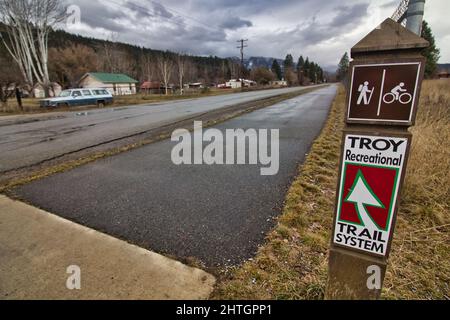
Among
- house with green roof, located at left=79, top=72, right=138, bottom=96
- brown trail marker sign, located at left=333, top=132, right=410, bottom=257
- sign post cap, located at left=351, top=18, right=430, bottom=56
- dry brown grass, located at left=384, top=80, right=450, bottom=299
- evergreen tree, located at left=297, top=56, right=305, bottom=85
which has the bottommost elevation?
dry brown grass, located at left=384, top=80, right=450, bottom=299

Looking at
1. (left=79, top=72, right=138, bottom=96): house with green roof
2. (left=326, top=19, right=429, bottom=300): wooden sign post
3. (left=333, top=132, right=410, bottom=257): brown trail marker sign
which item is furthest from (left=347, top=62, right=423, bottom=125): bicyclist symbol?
(left=79, top=72, right=138, bottom=96): house with green roof

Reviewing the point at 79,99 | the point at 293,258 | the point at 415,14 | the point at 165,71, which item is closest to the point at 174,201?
the point at 293,258

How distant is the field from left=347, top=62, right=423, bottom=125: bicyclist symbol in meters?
1.45

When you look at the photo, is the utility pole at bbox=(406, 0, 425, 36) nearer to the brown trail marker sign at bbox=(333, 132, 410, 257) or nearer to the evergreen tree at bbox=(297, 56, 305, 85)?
the brown trail marker sign at bbox=(333, 132, 410, 257)

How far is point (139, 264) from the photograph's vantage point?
2338mm

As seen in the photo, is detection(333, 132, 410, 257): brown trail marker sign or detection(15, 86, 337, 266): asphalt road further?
detection(15, 86, 337, 266): asphalt road

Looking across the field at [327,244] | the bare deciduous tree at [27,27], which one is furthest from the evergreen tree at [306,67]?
the field at [327,244]

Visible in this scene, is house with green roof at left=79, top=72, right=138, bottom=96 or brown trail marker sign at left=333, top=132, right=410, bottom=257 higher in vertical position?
house with green roof at left=79, top=72, right=138, bottom=96

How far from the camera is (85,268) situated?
2285 millimetres

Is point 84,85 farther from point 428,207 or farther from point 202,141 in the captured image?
point 428,207

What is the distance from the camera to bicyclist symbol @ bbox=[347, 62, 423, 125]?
1.30 metres

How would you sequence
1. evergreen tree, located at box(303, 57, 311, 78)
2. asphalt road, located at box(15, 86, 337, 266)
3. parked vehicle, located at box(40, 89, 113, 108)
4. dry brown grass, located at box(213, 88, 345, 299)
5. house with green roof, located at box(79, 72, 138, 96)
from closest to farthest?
1. dry brown grass, located at box(213, 88, 345, 299)
2. asphalt road, located at box(15, 86, 337, 266)
3. parked vehicle, located at box(40, 89, 113, 108)
4. house with green roof, located at box(79, 72, 138, 96)
5. evergreen tree, located at box(303, 57, 311, 78)

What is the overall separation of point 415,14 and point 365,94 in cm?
143
